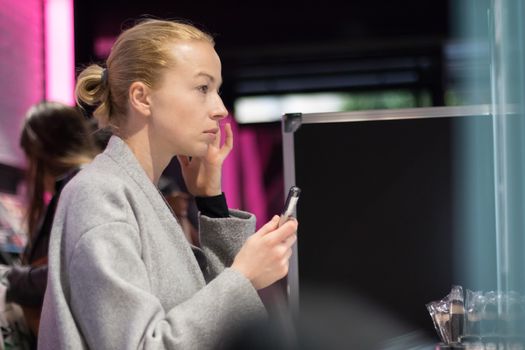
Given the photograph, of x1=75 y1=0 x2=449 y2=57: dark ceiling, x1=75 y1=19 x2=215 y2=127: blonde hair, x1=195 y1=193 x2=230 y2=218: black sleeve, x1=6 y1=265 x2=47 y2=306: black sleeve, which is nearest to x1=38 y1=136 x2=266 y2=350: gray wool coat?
x1=75 y1=19 x2=215 y2=127: blonde hair

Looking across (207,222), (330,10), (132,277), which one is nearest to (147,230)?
(132,277)

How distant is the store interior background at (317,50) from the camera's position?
5023 mm

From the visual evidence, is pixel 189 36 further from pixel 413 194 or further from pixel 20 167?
pixel 20 167

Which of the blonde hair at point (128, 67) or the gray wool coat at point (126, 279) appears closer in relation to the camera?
the gray wool coat at point (126, 279)

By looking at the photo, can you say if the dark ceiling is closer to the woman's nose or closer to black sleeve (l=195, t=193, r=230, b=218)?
black sleeve (l=195, t=193, r=230, b=218)

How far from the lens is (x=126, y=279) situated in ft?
3.75

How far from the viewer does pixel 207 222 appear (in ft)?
5.05

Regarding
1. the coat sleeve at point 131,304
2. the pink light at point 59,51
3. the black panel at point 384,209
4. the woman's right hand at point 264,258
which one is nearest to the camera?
the coat sleeve at point 131,304

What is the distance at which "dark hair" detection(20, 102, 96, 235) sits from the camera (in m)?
2.55

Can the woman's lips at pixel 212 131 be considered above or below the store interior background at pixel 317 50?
below

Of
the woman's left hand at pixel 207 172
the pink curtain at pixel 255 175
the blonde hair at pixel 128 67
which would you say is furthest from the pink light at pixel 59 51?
the blonde hair at pixel 128 67

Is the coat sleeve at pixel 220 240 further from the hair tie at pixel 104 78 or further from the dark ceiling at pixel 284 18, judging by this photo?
the dark ceiling at pixel 284 18

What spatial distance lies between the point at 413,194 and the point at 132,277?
3.24 feet

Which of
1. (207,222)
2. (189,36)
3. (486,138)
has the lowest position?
(207,222)
